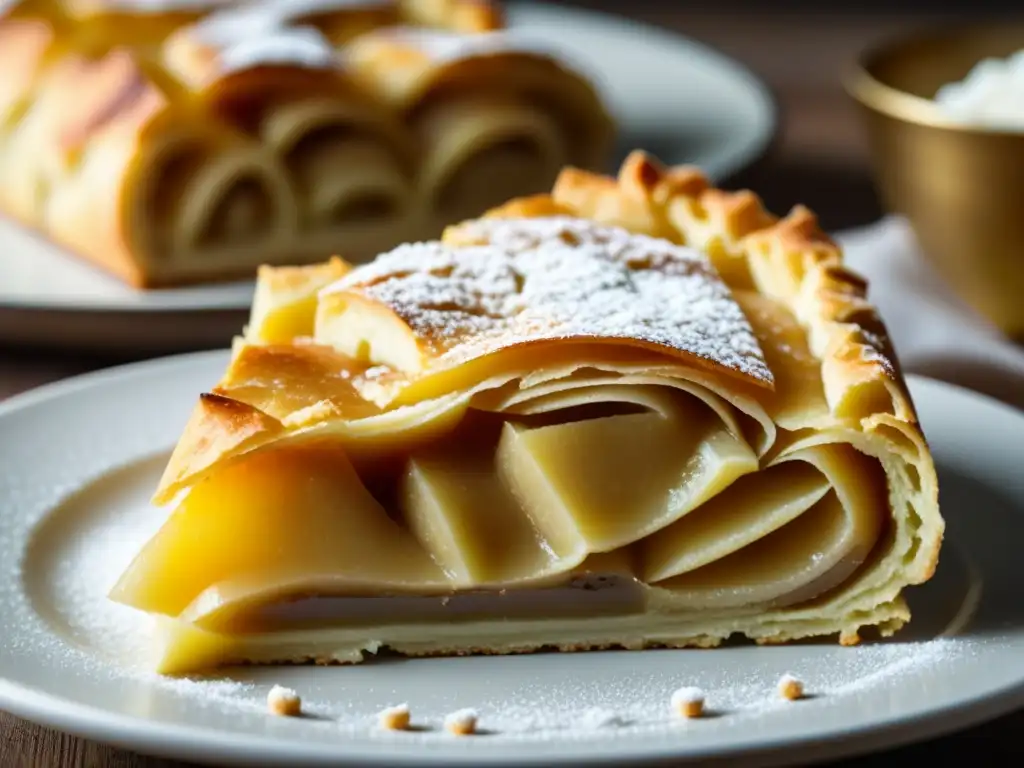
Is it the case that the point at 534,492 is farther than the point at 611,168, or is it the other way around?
the point at 611,168

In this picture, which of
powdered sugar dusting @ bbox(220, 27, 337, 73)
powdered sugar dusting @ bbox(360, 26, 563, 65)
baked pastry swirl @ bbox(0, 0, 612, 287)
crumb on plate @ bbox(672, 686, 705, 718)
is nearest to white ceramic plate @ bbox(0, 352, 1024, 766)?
crumb on plate @ bbox(672, 686, 705, 718)

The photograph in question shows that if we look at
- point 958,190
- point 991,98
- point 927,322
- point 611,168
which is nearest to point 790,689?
point 927,322

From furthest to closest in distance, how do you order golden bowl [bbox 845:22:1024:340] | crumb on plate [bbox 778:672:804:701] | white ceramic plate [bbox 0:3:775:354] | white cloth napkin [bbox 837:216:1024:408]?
white ceramic plate [bbox 0:3:775:354]
golden bowl [bbox 845:22:1024:340]
white cloth napkin [bbox 837:216:1024:408]
crumb on plate [bbox 778:672:804:701]

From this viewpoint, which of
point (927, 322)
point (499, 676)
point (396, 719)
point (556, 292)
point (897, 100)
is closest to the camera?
point (396, 719)

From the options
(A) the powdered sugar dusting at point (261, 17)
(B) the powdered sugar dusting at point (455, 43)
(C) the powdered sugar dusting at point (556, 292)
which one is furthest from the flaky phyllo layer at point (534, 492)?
(A) the powdered sugar dusting at point (261, 17)

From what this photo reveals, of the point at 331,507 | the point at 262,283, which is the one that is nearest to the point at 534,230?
the point at 262,283

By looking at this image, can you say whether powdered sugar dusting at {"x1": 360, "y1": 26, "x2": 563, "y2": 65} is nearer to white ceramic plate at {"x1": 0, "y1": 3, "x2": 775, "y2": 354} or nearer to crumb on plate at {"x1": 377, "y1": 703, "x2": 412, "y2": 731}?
white ceramic plate at {"x1": 0, "y1": 3, "x2": 775, "y2": 354}

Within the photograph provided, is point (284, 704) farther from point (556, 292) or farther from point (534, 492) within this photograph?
point (556, 292)
